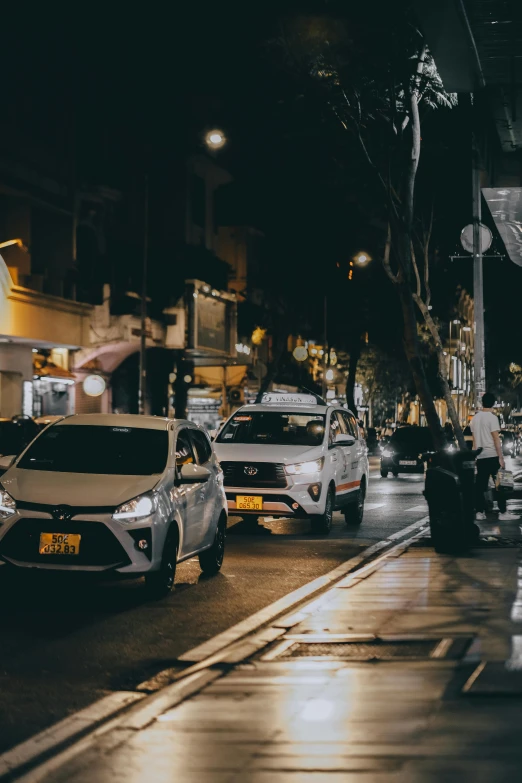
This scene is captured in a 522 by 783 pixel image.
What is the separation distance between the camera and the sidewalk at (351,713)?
19.4 ft

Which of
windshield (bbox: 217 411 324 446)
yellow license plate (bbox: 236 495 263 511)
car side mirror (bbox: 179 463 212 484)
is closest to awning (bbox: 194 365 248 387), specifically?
windshield (bbox: 217 411 324 446)

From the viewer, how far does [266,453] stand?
1869cm

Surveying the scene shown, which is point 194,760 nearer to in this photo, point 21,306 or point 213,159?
point 21,306

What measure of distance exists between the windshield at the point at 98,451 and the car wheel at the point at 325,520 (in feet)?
19.7

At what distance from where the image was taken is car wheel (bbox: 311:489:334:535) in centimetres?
1869

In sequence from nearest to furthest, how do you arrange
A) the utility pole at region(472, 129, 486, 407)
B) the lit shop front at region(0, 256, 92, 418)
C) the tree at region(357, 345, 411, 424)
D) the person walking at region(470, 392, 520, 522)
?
1. the person walking at region(470, 392, 520, 522)
2. the utility pole at region(472, 129, 486, 407)
3. the lit shop front at region(0, 256, 92, 418)
4. the tree at region(357, 345, 411, 424)

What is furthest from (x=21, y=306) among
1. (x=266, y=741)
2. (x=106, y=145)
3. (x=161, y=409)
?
(x=266, y=741)

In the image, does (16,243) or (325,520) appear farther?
(16,243)

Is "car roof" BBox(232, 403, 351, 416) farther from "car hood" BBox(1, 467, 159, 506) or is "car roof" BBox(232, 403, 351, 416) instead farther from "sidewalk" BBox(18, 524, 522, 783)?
"sidewalk" BBox(18, 524, 522, 783)

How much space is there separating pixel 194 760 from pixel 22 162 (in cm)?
3314

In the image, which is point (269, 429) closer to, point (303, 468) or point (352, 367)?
point (303, 468)

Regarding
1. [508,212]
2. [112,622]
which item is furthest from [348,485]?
[112,622]

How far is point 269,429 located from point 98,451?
7122 mm

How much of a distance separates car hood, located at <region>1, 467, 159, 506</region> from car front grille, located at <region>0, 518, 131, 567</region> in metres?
0.20
